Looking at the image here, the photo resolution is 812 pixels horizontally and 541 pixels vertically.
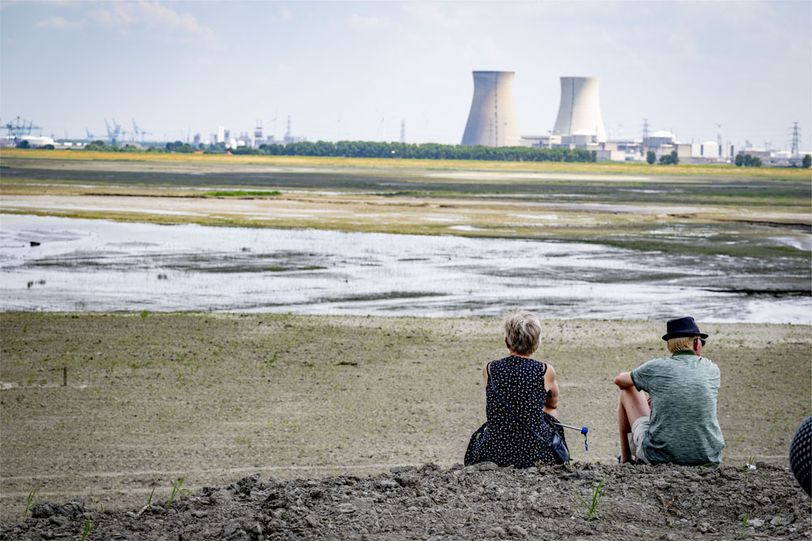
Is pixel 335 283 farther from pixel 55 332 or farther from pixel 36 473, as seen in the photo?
pixel 36 473

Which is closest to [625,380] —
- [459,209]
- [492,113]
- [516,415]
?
[516,415]

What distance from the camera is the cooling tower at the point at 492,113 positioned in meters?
160

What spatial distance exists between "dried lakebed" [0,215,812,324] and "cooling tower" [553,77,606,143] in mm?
137749

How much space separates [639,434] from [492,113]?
166852 mm

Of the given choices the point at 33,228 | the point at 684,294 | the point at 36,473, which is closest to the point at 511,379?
the point at 36,473

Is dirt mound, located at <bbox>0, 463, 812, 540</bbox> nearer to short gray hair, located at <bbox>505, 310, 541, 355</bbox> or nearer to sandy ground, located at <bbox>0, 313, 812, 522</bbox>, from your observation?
short gray hair, located at <bbox>505, 310, 541, 355</bbox>

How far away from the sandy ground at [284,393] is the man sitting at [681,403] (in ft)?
9.54

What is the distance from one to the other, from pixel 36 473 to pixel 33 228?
28.0 m

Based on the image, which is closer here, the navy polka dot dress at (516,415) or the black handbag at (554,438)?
the navy polka dot dress at (516,415)

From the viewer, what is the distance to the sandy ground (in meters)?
9.83

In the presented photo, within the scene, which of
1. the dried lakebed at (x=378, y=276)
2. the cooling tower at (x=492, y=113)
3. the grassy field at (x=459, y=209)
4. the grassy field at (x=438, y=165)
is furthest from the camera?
the cooling tower at (x=492, y=113)

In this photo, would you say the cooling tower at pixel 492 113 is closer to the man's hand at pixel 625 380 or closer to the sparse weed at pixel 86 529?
the man's hand at pixel 625 380

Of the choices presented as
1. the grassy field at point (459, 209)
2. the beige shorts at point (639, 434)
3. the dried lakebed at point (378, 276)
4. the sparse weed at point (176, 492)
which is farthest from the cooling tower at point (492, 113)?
the beige shorts at point (639, 434)

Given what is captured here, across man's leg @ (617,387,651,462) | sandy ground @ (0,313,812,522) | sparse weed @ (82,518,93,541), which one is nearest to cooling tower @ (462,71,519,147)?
sandy ground @ (0,313,812,522)
